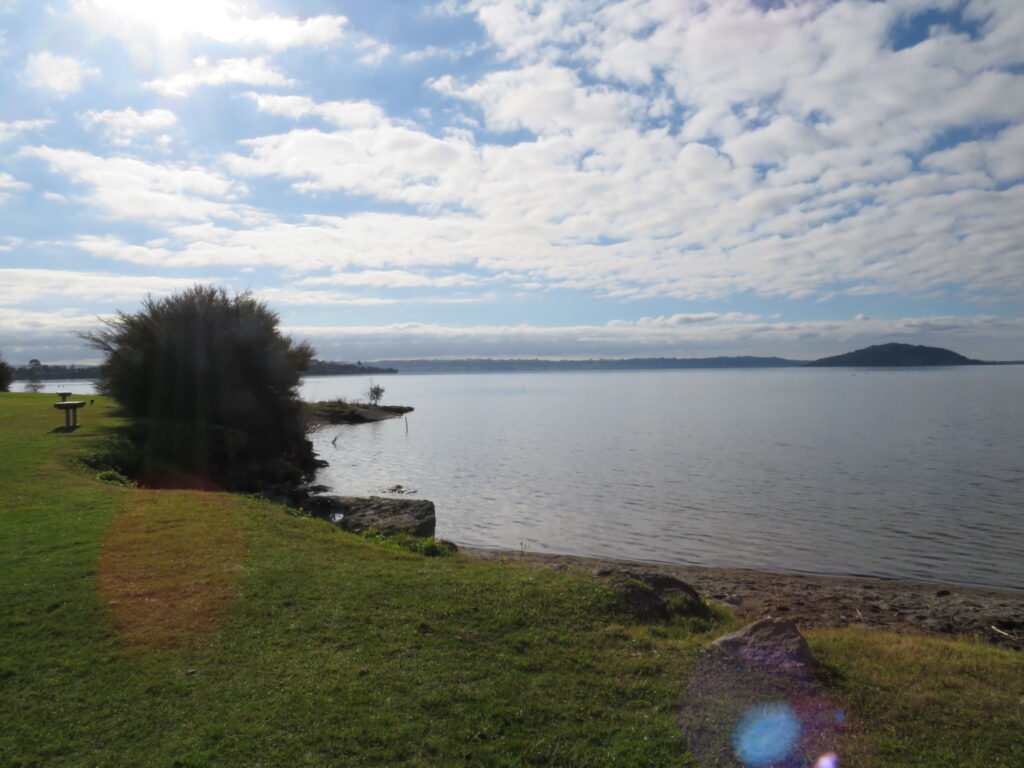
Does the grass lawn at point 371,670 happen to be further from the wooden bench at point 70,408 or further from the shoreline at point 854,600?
the wooden bench at point 70,408

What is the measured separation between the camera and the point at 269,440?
118 ft

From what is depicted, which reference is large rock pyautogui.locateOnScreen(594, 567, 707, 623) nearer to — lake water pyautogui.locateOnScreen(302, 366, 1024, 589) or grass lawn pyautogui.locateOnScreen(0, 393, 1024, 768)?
grass lawn pyautogui.locateOnScreen(0, 393, 1024, 768)

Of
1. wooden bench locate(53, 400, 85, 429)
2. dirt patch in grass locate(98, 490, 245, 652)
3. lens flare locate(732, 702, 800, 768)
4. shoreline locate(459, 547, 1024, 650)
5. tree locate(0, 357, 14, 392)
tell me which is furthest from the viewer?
tree locate(0, 357, 14, 392)

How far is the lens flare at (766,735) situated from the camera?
17.6 ft

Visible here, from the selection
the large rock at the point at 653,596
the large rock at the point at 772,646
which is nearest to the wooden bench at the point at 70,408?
the large rock at the point at 653,596

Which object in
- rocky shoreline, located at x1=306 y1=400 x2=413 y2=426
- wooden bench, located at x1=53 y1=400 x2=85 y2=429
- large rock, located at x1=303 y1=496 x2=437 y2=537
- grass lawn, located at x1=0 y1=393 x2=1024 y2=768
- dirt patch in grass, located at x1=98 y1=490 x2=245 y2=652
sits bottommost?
rocky shoreline, located at x1=306 y1=400 x2=413 y2=426

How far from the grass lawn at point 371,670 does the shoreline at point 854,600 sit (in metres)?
3.87

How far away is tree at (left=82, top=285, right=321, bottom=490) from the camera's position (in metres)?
27.5

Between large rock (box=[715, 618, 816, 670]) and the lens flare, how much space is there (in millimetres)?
798

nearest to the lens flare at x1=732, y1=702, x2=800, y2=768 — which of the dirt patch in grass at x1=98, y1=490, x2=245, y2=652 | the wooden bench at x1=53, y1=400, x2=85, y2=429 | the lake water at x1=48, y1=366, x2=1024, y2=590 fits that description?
the dirt patch in grass at x1=98, y1=490, x2=245, y2=652

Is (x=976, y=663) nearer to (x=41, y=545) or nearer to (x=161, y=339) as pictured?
(x=41, y=545)

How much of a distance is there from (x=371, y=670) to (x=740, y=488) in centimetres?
2364

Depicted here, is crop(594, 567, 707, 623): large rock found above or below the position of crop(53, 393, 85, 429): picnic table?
below

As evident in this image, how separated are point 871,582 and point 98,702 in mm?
16112
